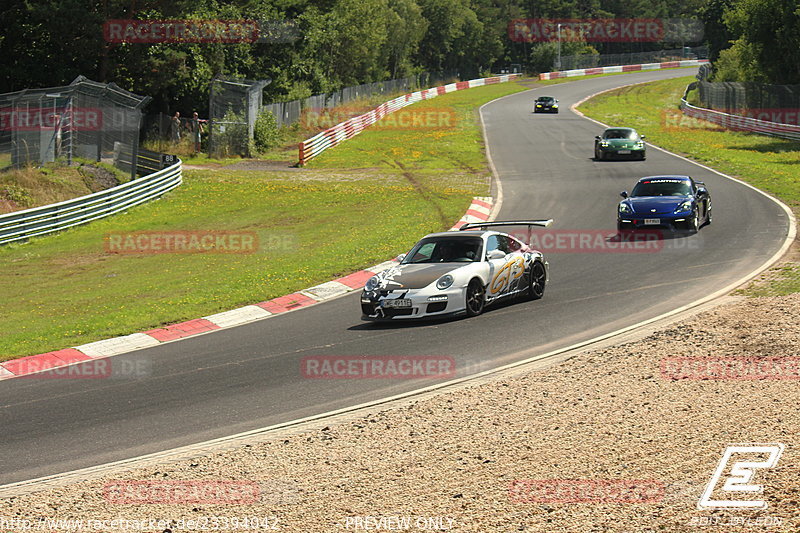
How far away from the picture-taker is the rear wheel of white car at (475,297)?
51.3 ft

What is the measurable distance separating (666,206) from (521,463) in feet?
52.8

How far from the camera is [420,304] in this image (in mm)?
15312

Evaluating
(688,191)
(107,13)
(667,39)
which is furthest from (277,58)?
(667,39)

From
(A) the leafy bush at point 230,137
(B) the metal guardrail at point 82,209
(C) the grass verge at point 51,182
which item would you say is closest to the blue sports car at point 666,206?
(B) the metal guardrail at point 82,209

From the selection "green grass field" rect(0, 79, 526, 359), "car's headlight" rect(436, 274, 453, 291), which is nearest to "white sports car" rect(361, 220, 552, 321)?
"car's headlight" rect(436, 274, 453, 291)

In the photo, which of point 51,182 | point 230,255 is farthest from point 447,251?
point 51,182

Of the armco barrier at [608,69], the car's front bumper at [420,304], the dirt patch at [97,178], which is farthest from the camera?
the armco barrier at [608,69]

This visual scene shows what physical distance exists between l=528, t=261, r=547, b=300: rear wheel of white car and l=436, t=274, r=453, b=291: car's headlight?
2.18 m

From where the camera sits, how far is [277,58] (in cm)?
6056

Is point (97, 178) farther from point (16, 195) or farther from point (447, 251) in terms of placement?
point (447, 251)

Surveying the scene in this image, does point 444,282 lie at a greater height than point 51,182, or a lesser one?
greater

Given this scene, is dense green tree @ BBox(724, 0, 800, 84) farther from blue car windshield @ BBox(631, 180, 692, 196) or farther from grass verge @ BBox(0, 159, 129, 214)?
grass verge @ BBox(0, 159, 129, 214)

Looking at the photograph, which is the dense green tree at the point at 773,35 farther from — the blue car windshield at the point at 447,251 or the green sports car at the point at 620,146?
the blue car windshield at the point at 447,251

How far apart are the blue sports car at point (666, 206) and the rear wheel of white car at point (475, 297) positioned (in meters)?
8.86
